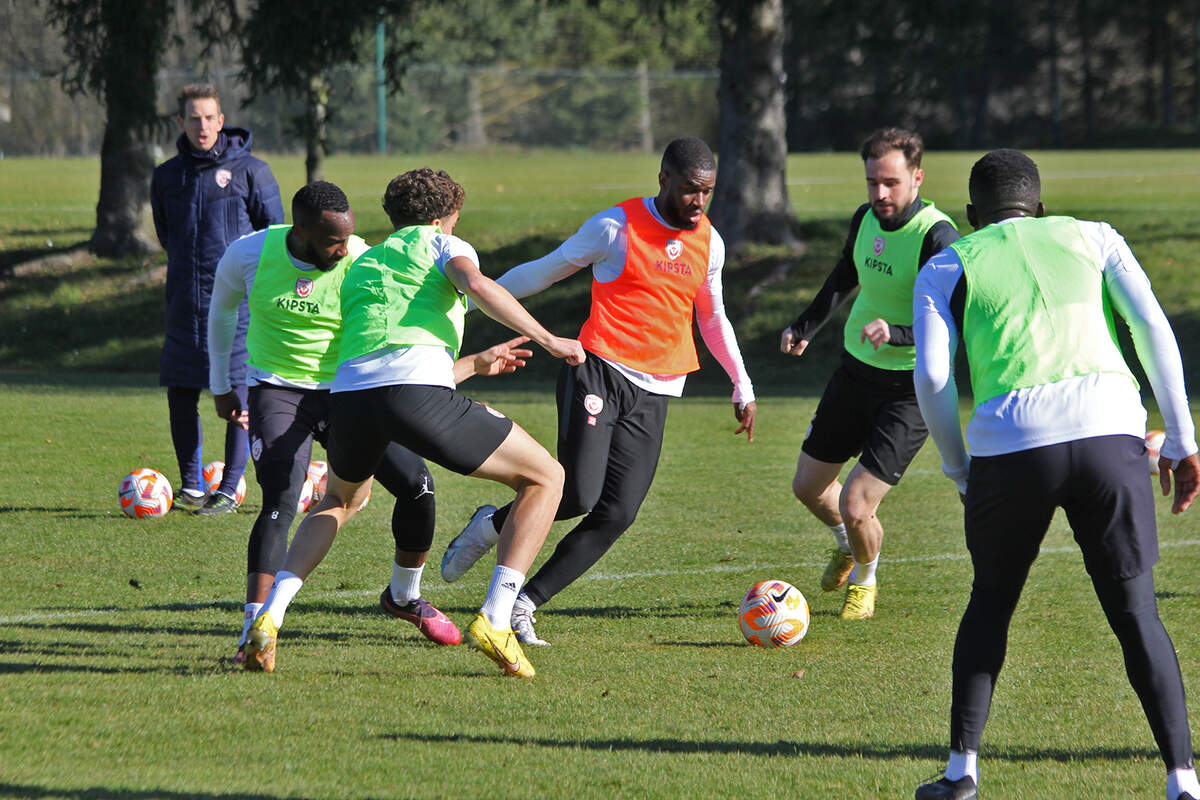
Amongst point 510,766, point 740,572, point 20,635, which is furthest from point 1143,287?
point 20,635

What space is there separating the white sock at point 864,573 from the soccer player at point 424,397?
186 centimetres

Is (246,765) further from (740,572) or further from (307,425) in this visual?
A: (740,572)

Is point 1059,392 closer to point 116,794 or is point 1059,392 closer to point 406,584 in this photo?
point 116,794

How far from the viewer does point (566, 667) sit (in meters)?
5.92

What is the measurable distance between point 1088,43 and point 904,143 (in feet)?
172

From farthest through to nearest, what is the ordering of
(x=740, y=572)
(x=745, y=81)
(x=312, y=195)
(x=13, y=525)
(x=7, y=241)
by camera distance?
(x=7, y=241) → (x=745, y=81) → (x=13, y=525) → (x=740, y=572) → (x=312, y=195)

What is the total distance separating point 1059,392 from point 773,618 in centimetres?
247

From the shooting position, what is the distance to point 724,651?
6.30 m

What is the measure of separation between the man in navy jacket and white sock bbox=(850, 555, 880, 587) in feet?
13.0

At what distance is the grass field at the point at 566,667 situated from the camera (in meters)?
4.57

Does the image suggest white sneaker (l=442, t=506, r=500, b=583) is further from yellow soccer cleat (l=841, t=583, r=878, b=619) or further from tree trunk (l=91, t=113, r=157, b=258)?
tree trunk (l=91, t=113, r=157, b=258)

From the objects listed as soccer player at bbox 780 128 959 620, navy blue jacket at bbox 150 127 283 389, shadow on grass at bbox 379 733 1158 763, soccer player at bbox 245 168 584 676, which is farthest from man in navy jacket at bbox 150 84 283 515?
shadow on grass at bbox 379 733 1158 763

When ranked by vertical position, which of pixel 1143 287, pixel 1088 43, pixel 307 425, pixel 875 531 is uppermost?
pixel 1088 43

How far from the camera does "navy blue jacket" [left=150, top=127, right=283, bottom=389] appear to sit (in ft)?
29.6
